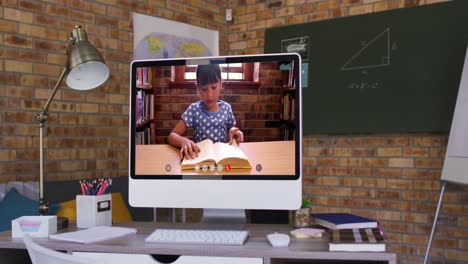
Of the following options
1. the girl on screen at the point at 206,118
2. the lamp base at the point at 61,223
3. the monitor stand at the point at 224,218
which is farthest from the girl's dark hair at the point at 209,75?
the lamp base at the point at 61,223

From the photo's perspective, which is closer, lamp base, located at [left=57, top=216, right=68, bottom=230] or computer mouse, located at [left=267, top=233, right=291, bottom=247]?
computer mouse, located at [left=267, top=233, right=291, bottom=247]

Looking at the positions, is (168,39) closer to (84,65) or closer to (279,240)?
(84,65)

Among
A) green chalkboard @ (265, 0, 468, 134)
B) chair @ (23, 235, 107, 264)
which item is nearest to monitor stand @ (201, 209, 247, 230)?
Result: chair @ (23, 235, 107, 264)

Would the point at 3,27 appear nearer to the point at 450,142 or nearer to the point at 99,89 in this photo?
the point at 99,89

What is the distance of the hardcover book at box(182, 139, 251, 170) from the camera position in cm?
183

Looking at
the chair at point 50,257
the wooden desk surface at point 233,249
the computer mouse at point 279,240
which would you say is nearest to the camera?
the chair at point 50,257

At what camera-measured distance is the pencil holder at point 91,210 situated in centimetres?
192

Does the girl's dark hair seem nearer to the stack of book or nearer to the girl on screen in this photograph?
the girl on screen

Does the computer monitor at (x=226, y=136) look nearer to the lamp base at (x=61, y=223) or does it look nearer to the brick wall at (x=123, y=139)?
the lamp base at (x=61, y=223)

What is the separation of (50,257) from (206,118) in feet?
2.69

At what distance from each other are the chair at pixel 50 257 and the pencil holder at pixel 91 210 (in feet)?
1.84

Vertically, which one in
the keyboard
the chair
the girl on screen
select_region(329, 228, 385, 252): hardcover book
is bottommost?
the keyboard

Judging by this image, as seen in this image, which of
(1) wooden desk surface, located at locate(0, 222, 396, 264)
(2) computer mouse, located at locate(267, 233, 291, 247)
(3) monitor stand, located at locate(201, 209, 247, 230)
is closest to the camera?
(1) wooden desk surface, located at locate(0, 222, 396, 264)

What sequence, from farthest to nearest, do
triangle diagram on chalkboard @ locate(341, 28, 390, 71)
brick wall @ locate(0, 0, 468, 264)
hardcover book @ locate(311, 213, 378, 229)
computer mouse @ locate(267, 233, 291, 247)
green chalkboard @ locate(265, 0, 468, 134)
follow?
triangle diagram on chalkboard @ locate(341, 28, 390, 71), green chalkboard @ locate(265, 0, 468, 134), brick wall @ locate(0, 0, 468, 264), hardcover book @ locate(311, 213, 378, 229), computer mouse @ locate(267, 233, 291, 247)
